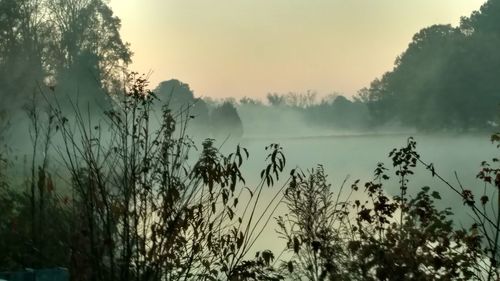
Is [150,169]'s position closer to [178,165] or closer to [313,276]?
[178,165]

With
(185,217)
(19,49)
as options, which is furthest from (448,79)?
(185,217)

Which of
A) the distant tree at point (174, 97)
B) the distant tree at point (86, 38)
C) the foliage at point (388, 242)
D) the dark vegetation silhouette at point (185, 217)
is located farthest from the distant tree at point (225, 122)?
the foliage at point (388, 242)

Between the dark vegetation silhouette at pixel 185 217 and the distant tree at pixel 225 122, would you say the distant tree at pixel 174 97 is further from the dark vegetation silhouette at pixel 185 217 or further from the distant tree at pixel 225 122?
the distant tree at pixel 225 122

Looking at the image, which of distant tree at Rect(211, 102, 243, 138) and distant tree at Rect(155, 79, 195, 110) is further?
distant tree at Rect(211, 102, 243, 138)

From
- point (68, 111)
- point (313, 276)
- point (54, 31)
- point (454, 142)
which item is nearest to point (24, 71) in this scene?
point (68, 111)

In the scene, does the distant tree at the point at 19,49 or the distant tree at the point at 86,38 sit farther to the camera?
the distant tree at the point at 86,38

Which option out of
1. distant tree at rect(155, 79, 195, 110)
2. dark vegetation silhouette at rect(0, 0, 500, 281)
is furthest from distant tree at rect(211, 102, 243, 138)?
dark vegetation silhouette at rect(0, 0, 500, 281)

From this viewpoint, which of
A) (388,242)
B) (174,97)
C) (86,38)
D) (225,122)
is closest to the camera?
(388,242)

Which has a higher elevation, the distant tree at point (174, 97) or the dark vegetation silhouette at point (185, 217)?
the distant tree at point (174, 97)

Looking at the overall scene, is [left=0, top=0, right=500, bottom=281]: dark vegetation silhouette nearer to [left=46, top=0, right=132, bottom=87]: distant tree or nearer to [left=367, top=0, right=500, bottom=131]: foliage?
[left=46, top=0, right=132, bottom=87]: distant tree

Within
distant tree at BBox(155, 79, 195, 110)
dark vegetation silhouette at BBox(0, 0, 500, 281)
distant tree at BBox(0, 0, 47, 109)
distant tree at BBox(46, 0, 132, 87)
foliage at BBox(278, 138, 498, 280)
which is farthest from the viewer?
distant tree at BBox(46, 0, 132, 87)

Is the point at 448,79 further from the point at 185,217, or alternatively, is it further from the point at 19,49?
the point at 185,217

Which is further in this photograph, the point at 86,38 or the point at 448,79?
the point at 448,79

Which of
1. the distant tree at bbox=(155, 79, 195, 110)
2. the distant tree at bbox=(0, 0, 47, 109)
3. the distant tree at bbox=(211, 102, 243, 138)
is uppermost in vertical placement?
the distant tree at bbox=(0, 0, 47, 109)
